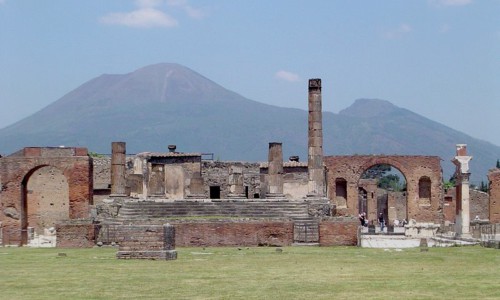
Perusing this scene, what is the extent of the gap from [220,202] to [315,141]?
7608 millimetres

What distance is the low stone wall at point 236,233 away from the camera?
32.9 m

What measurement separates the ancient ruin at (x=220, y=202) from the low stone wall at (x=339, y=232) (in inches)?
1.2

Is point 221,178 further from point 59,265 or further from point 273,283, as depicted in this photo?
point 273,283

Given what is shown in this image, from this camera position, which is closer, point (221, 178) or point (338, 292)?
point (338, 292)

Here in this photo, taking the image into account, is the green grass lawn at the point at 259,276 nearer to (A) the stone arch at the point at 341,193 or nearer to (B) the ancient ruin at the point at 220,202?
(B) the ancient ruin at the point at 220,202

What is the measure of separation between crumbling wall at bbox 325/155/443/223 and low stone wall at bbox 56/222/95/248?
92.6 ft

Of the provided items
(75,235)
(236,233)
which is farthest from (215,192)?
(75,235)

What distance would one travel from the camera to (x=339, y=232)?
1284 inches

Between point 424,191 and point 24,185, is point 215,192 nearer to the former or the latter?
point 424,191

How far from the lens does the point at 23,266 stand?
22688mm

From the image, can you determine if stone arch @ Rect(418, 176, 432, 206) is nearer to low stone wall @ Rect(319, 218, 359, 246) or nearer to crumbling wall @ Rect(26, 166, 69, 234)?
crumbling wall @ Rect(26, 166, 69, 234)

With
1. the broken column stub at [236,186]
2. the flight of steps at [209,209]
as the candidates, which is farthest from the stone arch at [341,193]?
the flight of steps at [209,209]

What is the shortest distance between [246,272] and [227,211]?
62.7ft

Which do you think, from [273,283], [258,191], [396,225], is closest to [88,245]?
[273,283]
